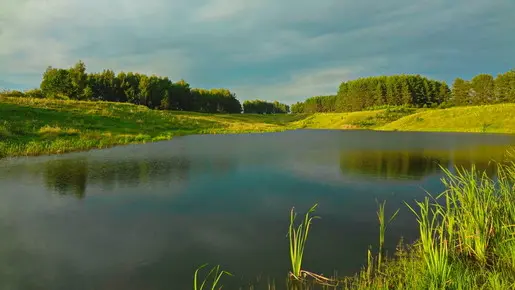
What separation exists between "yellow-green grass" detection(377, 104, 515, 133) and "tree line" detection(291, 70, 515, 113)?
4537cm

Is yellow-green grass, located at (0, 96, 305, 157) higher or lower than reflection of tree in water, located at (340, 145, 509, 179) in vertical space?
higher

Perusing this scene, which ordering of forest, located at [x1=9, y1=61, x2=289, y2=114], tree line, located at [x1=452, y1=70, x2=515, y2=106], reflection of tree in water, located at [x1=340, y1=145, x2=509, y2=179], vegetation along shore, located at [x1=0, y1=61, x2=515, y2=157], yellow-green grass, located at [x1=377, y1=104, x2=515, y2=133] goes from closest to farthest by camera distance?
reflection of tree in water, located at [x1=340, y1=145, x2=509, y2=179] < vegetation along shore, located at [x1=0, y1=61, x2=515, y2=157] < yellow-green grass, located at [x1=377, y1=104, x2=515, y2=133] < forest, located at [x1=9, y1=61, x2=289, y2=114] < tree line, located at [x1=452, y1=70, x2=515, y2=106]

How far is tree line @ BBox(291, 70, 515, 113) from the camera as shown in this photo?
122375 mm

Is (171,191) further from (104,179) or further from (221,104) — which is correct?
(221,104)

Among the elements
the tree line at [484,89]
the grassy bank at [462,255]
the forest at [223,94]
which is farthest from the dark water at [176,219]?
the tree line at [484,89]

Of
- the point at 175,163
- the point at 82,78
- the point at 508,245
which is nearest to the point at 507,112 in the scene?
the point at 175,163

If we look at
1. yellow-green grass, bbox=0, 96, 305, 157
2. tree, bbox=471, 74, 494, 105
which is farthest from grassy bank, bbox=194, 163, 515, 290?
tree, bbox=471, 74, 494, 105

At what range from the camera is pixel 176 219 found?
11797mm

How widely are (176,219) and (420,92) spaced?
520 feet

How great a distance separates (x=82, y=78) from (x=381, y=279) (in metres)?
111

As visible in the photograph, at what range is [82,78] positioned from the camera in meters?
100

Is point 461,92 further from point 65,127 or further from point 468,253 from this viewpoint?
point 468,253

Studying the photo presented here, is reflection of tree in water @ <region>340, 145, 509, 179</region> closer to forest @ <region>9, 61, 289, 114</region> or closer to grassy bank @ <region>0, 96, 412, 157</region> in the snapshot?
grassy bank @ <region>0, 96, 412, 157</region>

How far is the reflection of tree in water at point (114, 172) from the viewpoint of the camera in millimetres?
17297
